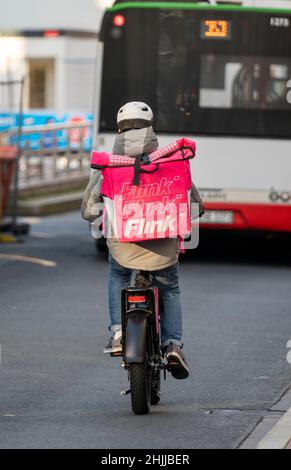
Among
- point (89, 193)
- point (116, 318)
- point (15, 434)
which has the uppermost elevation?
point (89, 193)

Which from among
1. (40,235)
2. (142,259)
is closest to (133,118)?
(142,259)

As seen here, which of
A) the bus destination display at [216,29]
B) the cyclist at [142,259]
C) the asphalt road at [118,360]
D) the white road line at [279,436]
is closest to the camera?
the white road line at [279,436]

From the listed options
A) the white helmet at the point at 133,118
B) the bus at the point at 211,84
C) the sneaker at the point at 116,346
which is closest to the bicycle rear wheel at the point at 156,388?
the sneaker at the point at 116,346

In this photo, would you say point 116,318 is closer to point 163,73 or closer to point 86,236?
point 163,73

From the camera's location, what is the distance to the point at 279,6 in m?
17.4

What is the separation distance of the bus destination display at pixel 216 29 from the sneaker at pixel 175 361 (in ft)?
30.0

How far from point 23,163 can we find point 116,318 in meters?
18.3

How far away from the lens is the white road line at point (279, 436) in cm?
764

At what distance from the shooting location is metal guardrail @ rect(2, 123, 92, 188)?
87.5 ft

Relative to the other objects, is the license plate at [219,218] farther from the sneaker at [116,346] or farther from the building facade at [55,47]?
the building facade at [55,47]

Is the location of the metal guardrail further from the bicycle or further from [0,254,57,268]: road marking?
the bicycle

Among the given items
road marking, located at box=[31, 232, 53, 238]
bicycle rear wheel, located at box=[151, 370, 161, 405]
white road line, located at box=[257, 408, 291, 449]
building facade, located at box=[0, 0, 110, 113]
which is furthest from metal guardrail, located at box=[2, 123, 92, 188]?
white road line, located at box=[257, 408, 291, 449]

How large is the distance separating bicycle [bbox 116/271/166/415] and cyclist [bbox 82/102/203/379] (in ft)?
0.27

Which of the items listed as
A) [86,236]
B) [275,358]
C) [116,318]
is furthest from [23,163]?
[116,318]
